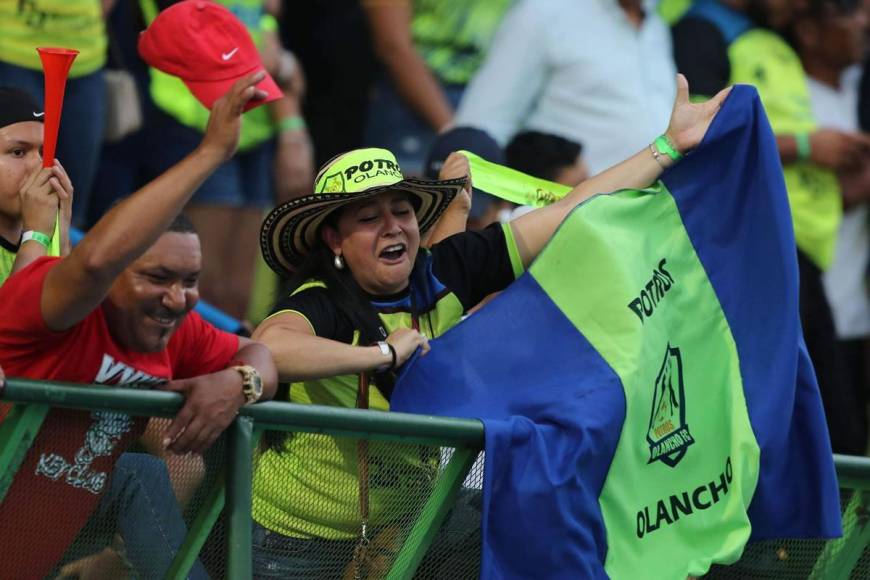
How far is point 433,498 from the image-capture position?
4684 mm

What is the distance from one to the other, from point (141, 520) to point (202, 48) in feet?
4.07

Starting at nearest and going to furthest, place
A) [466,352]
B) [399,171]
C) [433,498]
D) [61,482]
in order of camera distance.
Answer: [61,482], [433,498], [466,352], [399,171]

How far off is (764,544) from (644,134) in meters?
2.86

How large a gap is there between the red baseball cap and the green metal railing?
3.01 ft

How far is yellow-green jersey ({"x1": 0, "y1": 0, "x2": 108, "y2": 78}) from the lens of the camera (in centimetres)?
670

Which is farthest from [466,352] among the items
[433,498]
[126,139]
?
[126,139]

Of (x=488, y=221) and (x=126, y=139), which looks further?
(x=126, y=139)

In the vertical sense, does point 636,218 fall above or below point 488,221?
above

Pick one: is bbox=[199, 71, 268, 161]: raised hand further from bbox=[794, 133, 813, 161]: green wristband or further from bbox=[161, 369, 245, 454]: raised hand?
bbox=[794, 133, 813, 161]: green wristband

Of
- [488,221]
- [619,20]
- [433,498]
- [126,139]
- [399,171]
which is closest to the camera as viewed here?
[433,498]

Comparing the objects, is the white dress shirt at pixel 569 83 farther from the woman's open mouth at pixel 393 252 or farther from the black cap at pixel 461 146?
the woman's open mouth at pixel 393 252

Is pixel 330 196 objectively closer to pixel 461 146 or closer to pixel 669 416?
pixel 669 416

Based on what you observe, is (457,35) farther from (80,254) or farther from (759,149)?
(80,254)

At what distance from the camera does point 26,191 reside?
4.94 m
